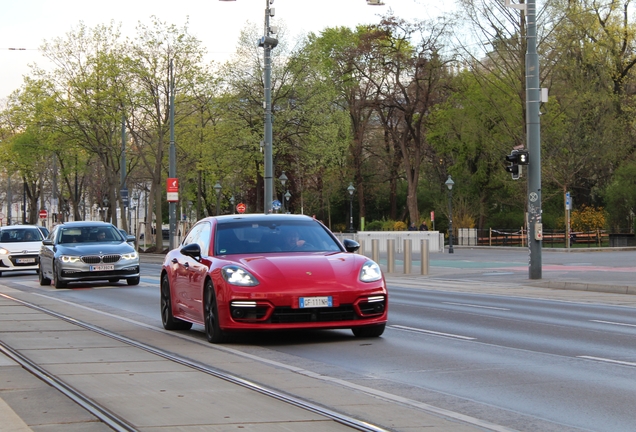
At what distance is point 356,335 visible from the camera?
40.6 ft

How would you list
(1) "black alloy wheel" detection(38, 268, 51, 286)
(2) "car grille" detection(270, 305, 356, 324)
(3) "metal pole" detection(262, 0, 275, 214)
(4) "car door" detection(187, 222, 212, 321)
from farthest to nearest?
(3) "metal pole" detection(262, 0, 275, 214), (1) "black alloy wheel" detection(38, 268, 51, 286), (4) "car door" detection(187, 222, 212, 321), (2) "car grille" detection(270, 305, 356, 324)

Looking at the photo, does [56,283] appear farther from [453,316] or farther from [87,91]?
[87,91]

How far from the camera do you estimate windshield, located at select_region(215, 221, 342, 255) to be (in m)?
12.6

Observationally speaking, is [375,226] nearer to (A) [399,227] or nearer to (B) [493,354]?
(A) [399,227]

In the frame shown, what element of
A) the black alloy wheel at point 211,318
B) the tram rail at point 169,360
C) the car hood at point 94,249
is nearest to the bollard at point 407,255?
the car hood at point 94,249

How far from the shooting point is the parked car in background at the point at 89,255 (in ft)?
81.4

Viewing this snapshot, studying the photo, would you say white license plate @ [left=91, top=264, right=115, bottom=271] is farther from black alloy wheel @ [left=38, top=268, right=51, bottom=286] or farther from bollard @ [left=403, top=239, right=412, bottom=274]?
bollard @ [left=403, top=239, right=412, bottom=274]

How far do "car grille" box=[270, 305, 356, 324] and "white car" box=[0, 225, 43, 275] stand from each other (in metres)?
22.9

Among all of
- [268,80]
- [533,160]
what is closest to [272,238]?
[533,160]

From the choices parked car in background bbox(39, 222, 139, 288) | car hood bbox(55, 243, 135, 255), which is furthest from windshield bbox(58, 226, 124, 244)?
car hood bbox(55, 243, 135, 255)

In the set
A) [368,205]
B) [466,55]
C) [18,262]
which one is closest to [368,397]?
[18,262]

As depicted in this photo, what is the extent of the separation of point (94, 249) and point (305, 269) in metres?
14.6

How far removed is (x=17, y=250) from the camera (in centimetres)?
3306

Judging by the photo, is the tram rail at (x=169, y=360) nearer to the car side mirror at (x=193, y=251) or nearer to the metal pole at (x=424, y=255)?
the car side mirror at (x=193, y=251)
